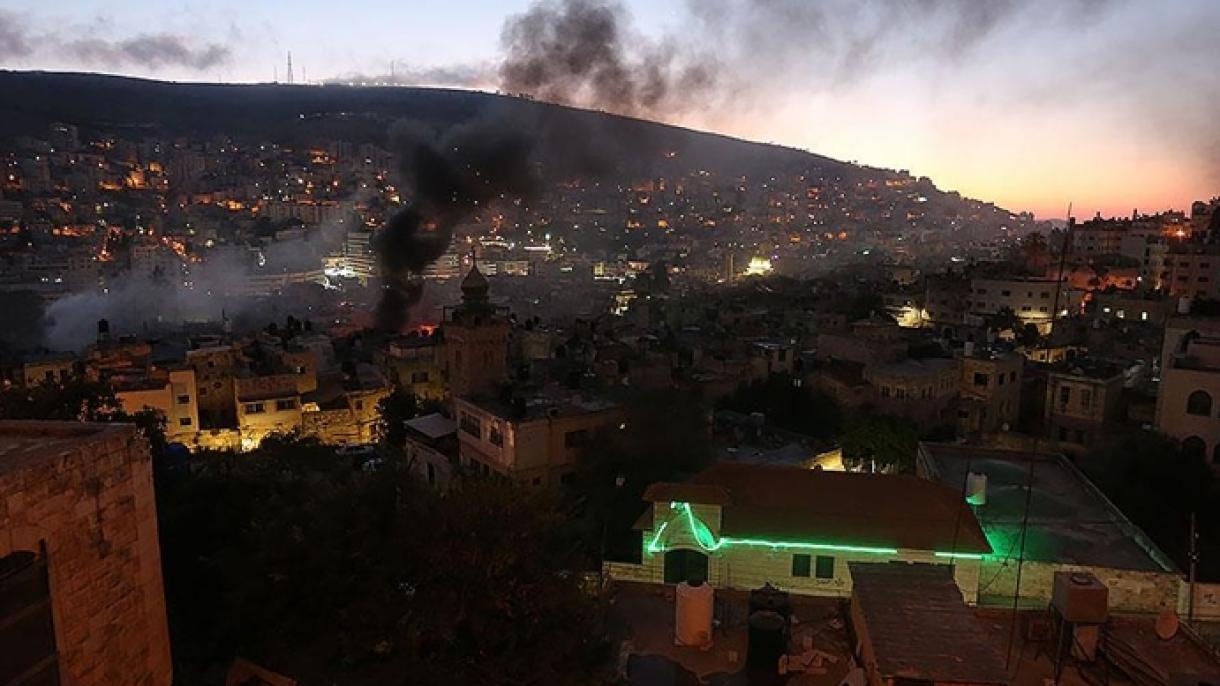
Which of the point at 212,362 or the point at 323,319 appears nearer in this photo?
the point at 212,362

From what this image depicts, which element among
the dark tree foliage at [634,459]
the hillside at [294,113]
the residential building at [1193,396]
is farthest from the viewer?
the hillside at [294,113]

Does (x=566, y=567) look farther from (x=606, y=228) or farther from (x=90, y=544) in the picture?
(x=606, y=228)

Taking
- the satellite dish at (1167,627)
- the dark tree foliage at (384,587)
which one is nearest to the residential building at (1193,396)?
the satellite dish at (1167,627)

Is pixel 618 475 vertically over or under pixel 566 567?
under

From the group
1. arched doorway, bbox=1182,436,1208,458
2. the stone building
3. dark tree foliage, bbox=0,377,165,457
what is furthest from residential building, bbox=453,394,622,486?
arched doorway, bbox=1182,436,1208,458

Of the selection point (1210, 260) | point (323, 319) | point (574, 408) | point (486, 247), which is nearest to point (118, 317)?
point (323, 319)

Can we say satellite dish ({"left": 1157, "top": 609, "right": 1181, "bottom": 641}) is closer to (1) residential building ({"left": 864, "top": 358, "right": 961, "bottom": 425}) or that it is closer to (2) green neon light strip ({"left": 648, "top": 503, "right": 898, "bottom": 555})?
(2) green neon light strip ({"left": 648, "top": 503, "right": 898, "bottom": 555})

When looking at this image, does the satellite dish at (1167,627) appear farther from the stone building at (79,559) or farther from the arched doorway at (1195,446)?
the arched doorway at (1195,446)
